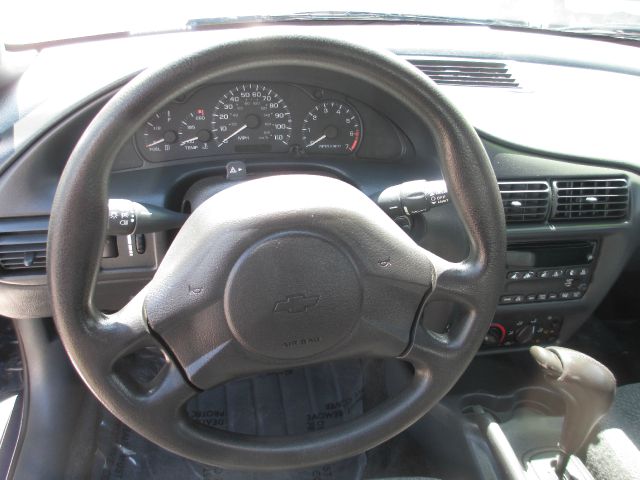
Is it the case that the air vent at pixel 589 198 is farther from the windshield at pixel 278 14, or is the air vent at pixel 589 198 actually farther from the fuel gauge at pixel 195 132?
the fuel gauge at pixel 195 132

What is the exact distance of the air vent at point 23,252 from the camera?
1479mm

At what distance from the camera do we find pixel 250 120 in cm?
161

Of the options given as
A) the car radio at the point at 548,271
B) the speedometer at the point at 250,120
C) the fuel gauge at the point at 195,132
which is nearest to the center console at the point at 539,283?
the car radio at the point at 548,271

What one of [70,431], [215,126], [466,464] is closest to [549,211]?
[466,464]

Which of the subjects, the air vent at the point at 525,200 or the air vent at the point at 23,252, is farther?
the air vent at the point at 525,200

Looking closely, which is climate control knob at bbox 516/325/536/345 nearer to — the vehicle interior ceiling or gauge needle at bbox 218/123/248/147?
the vehicle interior ceiling

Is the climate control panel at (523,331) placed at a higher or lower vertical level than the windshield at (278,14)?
lower

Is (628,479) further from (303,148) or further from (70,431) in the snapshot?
(70,431)

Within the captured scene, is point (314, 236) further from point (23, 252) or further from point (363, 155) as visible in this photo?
point (23, 252)

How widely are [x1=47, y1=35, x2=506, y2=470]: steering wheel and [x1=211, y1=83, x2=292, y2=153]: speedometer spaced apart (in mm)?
443

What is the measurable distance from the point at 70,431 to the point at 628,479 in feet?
4.82

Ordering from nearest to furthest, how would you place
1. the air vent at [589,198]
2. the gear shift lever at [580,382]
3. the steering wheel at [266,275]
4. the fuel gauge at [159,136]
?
1. the steering wheel at [266,275]
2. the gear shift lever at [580,382]
3. the fuel gauge at [159,136]
4. the air vent at [589,198]

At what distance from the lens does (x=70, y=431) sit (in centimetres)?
194

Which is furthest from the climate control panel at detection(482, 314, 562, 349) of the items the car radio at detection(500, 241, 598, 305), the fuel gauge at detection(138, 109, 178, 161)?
the fuel gauge at detection(138, 109, 178, 161)
